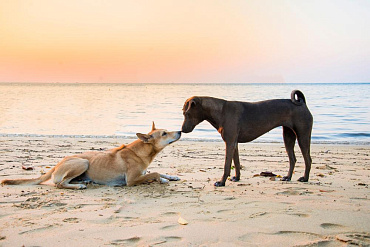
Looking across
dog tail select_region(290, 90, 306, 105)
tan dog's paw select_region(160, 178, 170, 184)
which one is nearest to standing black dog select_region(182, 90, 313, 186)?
dog tail select_region(290, 90, 306, 105)

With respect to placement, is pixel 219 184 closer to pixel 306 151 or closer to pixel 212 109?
pixel 212 109

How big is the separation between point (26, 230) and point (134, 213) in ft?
4.32

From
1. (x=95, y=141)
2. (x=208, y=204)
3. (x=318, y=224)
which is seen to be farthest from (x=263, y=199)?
(x=95, y=141)

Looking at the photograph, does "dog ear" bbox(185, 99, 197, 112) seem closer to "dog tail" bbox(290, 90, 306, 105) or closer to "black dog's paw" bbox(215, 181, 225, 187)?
"black dog's paw" bbox(215, 181, 225, 187)

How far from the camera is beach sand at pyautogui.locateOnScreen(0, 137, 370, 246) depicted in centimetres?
413

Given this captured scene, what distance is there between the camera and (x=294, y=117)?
719 centimetres

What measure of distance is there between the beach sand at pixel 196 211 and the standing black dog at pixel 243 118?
706mm

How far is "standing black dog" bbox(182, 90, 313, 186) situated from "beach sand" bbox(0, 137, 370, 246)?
2.31 ft

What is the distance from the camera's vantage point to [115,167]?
7039 mm

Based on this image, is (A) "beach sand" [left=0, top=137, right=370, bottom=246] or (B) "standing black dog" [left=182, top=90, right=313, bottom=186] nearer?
(A) "beach sand" [left=0, top=137, right=370, bottom=246]

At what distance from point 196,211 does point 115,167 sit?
2.38 m

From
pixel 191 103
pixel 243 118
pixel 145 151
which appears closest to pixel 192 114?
pixel 191 103

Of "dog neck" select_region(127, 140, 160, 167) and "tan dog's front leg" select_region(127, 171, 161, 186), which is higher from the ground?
"dog neck" select_region(127, 140, 160, 167)

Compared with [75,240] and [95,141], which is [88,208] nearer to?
[75,240]
